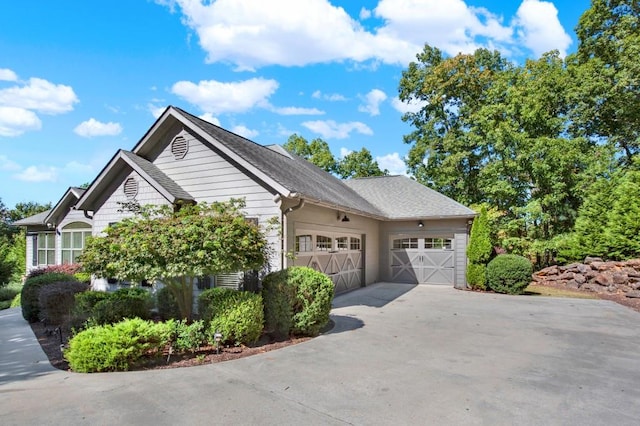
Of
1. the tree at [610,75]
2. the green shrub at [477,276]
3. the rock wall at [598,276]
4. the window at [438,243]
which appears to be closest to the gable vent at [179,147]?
the window at [438,243]

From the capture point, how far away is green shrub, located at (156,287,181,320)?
25.9 feet

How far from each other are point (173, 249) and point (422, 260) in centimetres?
1224

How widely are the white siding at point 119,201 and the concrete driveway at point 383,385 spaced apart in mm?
5747

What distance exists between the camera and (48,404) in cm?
394

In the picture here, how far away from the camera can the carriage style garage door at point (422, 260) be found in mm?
15539

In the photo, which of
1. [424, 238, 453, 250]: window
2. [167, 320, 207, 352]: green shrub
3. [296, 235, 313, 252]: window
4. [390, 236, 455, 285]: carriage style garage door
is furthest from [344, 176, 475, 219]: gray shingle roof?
[167, 320, 207, 352]: green shrub

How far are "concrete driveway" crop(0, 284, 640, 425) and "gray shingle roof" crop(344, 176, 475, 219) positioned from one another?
7.73 m

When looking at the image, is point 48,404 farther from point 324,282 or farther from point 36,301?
point 36,301

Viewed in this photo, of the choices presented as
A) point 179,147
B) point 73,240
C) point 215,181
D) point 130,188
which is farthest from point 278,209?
point 73,240

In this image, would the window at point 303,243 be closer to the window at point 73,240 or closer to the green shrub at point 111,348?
the green shrub at point 111,348

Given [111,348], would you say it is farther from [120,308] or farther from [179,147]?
[179,147]

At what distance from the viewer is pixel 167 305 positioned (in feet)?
26.2

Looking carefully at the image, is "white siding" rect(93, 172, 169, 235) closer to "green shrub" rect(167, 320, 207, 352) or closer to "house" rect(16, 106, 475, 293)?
"house" rect(16, 106, 475, 293)

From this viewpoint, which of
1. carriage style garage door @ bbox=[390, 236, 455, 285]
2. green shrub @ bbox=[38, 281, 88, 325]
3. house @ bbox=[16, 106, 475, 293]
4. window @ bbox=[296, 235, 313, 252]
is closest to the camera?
green shrub @ bbox=[38, 281, 88, 325]
